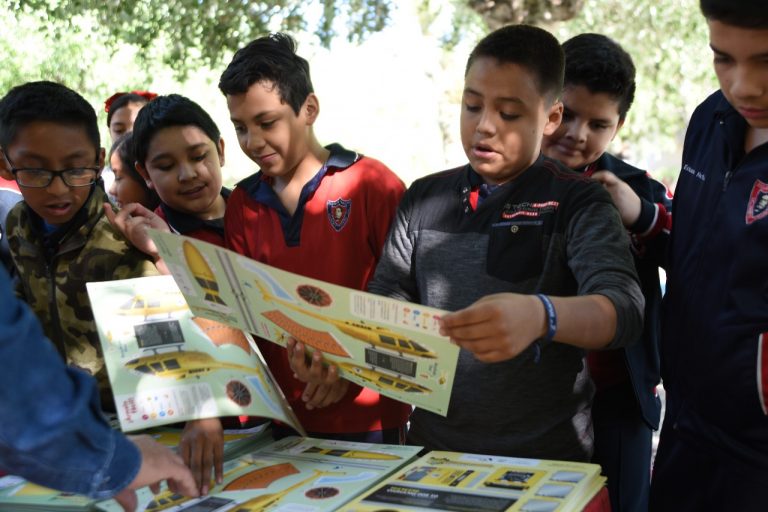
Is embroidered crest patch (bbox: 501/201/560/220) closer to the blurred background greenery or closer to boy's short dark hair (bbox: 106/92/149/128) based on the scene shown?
boy's short dark hair (bbox: 106/92/149/128)

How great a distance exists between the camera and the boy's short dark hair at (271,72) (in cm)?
235

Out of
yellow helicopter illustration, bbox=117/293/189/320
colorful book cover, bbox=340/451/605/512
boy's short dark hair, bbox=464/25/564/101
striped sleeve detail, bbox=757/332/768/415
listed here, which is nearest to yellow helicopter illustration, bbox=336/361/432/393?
colorful book cover, bbox=340/451/605/512

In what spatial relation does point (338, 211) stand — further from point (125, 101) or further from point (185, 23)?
point (185, 23)

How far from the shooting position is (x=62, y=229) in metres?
2.20

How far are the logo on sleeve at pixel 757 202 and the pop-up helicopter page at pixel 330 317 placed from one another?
2.25ft

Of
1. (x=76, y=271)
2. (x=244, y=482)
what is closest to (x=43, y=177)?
(x=76, y=271)

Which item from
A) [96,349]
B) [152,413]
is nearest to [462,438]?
[152,413]

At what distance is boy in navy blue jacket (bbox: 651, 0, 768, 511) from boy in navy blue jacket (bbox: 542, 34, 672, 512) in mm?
163

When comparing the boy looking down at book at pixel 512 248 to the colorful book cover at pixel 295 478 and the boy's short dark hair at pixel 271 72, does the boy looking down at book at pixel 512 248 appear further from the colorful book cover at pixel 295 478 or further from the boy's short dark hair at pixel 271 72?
the boy's short dark hair at pixel 271 72

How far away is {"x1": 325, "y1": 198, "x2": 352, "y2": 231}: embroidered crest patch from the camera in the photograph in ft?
7.51

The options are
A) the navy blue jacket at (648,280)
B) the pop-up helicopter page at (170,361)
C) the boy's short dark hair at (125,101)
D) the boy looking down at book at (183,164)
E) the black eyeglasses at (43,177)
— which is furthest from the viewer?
the boy's short dark hair at (125,101)

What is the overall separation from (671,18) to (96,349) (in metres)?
9.62

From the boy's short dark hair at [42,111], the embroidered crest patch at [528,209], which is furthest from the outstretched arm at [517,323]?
the boy's short dark hair at [42,111]

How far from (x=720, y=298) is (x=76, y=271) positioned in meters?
1.61
